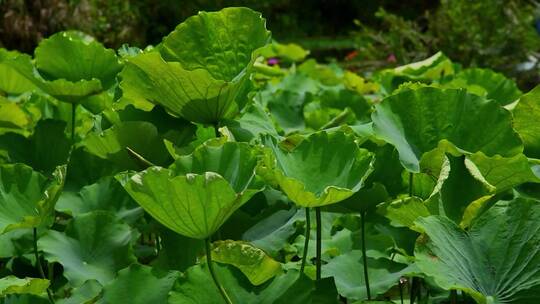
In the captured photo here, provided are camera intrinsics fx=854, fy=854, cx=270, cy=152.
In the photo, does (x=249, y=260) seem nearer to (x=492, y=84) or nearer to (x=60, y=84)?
(x=60, y=84)

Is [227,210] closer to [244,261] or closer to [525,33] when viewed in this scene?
[244,261]

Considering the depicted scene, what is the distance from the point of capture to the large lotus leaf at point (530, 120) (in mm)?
908

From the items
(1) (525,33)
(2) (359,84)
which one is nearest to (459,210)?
(2) (359,84)

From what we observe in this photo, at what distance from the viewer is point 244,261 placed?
2.30 feet

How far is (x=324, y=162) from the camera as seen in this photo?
78 cm

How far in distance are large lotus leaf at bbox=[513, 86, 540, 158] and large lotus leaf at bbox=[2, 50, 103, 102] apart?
49 cm

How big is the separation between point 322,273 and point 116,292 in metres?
0.22

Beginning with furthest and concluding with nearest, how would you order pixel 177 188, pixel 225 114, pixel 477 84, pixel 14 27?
pixel 14 27 < pixel 477 84 < pixel 225 114 < pixel 177 188

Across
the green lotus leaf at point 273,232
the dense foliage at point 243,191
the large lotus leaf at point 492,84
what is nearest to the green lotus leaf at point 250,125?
the dense foliage at point 243,191

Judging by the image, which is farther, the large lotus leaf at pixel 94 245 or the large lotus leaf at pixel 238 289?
the large lotus leaf at pixel 94 245

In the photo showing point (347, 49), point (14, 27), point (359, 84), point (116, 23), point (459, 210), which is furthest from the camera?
point (347, 49)

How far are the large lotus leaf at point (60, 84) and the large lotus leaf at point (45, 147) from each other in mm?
40

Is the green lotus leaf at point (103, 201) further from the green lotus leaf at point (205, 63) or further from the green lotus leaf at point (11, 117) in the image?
the green lotus leaf at point (11, 117)

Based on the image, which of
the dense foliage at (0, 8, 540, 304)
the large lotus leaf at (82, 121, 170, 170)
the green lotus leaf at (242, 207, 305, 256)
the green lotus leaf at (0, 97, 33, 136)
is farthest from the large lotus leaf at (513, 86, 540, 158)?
the green lotus leaf at (0, 97, 33, 136)
